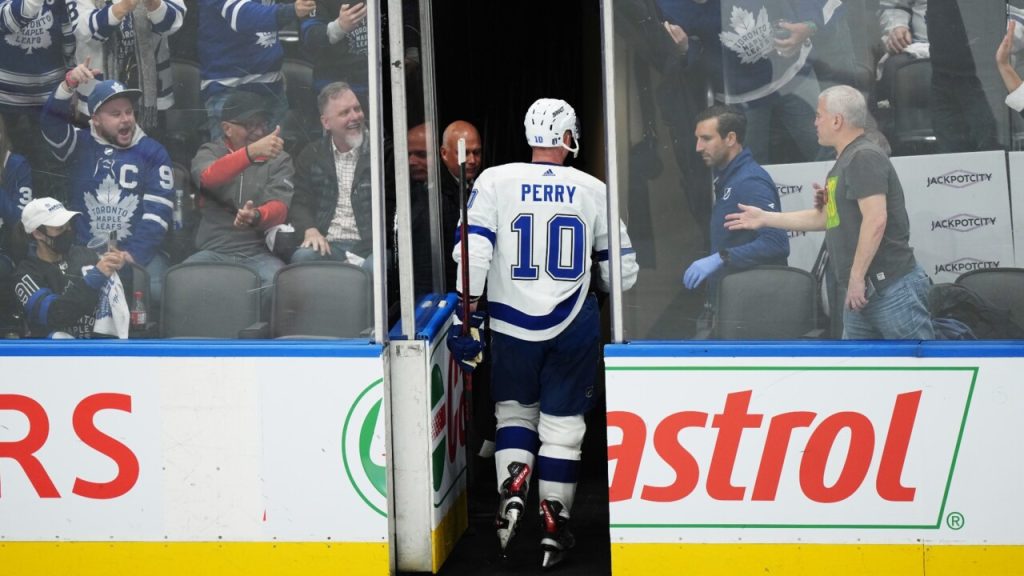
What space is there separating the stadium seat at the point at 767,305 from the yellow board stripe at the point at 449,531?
47.7 inches

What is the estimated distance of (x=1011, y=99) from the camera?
3.89 metres

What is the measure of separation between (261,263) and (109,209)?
53cm

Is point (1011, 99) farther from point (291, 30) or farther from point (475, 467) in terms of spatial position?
point (475, 467)

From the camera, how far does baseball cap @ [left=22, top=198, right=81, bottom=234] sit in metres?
4.20

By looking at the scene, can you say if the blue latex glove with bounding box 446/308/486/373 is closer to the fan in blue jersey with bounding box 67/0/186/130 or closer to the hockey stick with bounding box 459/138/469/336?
the hockey stick with bounding box 459/138/469/336

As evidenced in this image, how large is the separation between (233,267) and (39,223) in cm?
66

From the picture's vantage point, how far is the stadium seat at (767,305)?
4016mm

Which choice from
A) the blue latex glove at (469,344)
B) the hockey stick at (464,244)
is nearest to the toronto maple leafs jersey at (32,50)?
the hockey stick at (464,244)

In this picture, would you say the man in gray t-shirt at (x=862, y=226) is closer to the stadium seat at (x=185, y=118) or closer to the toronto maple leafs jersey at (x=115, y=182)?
the stadium seat at (x=185, y=118)

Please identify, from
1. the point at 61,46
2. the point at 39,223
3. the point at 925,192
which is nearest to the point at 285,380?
the point at 39,223

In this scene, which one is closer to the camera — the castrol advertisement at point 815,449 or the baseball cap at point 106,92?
the castrol advertisement at point 815,449

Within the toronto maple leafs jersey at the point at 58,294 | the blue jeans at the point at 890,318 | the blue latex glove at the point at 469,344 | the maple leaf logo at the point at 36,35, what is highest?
the maple leaf logo at the point at 36,35

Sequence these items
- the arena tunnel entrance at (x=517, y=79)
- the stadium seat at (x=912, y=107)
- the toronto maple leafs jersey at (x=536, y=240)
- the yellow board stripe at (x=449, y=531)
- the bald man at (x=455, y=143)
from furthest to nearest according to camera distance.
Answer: the arena tunnel entrance at (x=517, y=79), the bald man at (x=455, y=143), the toronto maple leafs jersey at (x=536, y=240), the yellow board stripe at (x=449, y=531), the stadium seat at (x=912, y=107)

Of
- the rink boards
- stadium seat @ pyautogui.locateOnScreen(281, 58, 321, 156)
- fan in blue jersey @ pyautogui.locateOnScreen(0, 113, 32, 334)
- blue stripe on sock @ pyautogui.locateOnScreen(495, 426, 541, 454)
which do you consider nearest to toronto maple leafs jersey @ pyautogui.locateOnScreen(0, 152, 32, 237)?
fan in blue jersey @ pyautogui.locateOnScreen(0, 113, 32, 334)
